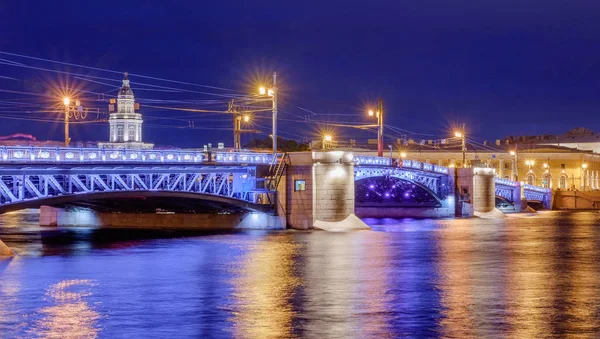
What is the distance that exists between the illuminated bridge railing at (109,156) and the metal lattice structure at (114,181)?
0.41m

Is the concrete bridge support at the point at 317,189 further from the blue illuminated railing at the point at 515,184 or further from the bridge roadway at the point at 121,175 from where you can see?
the blue illuminated railing at the point at 515,184

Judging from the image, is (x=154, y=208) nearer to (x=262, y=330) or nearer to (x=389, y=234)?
(x=389, y=234)

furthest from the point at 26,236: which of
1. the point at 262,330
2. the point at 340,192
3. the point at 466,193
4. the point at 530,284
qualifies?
the point at 466,193

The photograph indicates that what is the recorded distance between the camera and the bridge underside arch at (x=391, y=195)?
99.8 m

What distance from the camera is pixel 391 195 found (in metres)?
103

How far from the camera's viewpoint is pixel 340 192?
219 ft

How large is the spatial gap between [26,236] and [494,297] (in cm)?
3955

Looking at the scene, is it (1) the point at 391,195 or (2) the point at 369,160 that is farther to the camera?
(1) the point at 391,195

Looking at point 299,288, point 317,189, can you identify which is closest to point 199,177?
point 317,189

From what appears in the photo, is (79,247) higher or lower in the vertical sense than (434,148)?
lower

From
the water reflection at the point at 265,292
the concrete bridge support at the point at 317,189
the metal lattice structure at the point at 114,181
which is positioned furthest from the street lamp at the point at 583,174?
the water reflection at the point at 265,292

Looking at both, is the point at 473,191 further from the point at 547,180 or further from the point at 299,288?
the point at 299,288

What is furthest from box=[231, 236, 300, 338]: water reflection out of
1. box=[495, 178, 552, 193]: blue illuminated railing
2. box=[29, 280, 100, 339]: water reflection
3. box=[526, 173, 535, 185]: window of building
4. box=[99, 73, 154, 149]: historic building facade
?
box=[99, 73, 154, 149]: historic building facade

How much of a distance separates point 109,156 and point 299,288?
2258 cm
